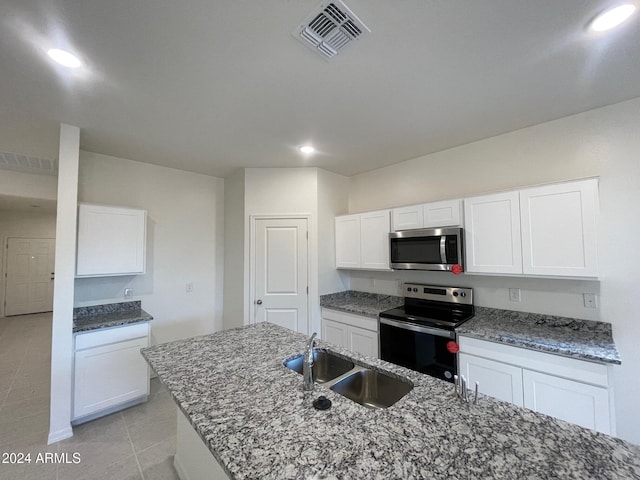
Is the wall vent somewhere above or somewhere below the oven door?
above

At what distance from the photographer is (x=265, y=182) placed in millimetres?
3410

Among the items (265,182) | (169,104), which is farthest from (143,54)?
(265,182)

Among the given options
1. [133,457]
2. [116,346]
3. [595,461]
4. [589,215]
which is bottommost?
[133,457]

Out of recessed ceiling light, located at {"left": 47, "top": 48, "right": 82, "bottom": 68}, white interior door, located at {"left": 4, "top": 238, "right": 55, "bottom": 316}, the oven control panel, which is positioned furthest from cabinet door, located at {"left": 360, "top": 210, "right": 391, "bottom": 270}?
white interior door, located at {"left": 4, "top": 238, "right": 55, "bottom": 316}

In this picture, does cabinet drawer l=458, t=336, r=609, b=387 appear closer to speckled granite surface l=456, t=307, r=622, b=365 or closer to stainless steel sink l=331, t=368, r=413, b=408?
speckled granite surface l=456, t=307, r=622, b=365

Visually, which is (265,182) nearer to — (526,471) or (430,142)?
(430,142)

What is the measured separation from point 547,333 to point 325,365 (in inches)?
67.8

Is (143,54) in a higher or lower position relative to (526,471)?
higher

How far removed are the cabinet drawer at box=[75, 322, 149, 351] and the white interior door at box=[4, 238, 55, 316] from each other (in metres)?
6.28

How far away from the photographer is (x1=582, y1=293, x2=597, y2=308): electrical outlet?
2.04 meters

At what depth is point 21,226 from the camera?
249 inches

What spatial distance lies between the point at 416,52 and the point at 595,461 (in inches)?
73.3

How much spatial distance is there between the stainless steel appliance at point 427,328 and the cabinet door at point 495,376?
10cm

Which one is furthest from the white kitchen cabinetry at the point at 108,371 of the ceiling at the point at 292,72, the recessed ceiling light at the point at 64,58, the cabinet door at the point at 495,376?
the cabinet door at the point at 495,376
